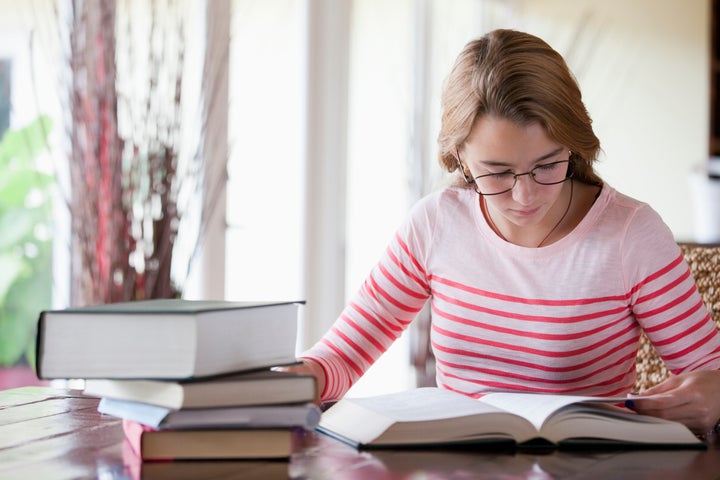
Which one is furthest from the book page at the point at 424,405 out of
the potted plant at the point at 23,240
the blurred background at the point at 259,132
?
the potted plant at the point at 23,240

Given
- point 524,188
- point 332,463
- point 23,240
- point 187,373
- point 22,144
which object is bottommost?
point 332,463

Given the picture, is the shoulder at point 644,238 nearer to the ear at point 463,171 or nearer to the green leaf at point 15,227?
the ear at point 463,171

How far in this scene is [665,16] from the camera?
20.8 ft

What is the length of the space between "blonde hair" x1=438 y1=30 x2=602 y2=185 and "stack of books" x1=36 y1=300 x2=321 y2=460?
607 millimetres

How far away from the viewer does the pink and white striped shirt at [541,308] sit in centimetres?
163

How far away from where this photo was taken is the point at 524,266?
1729 mm

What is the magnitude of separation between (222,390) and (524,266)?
0.78m

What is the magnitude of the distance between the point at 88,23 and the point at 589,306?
154 centimetres

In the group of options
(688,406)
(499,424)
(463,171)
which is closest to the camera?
(499,424)

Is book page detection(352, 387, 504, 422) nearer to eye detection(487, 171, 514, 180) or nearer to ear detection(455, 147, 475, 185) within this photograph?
eye detection(487, 171, 514, 180)

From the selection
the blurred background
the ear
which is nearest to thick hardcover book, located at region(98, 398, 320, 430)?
the ear

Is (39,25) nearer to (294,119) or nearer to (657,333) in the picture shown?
(294,119)

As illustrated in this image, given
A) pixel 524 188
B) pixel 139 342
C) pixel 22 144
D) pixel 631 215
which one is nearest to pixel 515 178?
pixel 524 188

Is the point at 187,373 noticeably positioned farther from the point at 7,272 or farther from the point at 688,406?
the point at 7,272
